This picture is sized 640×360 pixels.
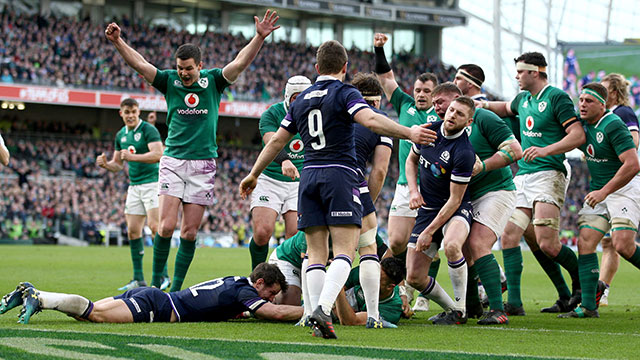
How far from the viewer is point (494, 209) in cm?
728

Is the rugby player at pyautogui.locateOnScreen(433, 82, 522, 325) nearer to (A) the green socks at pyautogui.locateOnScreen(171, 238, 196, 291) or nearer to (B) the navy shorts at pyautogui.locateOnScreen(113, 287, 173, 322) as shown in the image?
(B) the navy shorts at pyautogui.locateOnScreen(113, 287, 173, 322)

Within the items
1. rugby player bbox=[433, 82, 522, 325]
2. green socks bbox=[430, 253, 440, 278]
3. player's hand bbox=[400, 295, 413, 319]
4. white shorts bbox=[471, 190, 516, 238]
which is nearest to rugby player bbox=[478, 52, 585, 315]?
rugby player bbox=[433, 82, 522, 325]

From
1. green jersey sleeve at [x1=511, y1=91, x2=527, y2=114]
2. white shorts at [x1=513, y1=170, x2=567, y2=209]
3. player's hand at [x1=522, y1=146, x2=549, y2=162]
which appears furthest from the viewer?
green jersey sleeve at [x1=511, y1=91, x2=527, y2=114]

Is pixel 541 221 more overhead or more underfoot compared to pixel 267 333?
more overhead

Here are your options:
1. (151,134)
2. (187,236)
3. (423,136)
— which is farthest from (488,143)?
(151,134)

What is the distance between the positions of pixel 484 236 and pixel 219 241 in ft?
87.0

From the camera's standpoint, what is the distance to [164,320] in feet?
21.1

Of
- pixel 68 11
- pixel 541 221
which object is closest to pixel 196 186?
pixel 541 221

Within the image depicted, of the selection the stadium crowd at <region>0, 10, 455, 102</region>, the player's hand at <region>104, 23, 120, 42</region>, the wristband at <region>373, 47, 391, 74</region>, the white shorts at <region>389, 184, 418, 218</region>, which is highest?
the stadium crowd at <region>0, 10, 455, 102</region>

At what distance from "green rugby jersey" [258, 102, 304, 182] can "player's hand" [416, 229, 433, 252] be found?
219 cm

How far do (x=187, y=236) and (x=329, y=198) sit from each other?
312cm

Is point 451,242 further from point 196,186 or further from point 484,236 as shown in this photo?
point 196,186

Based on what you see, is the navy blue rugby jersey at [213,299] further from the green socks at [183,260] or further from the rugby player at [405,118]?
the rugby player at [405,118]

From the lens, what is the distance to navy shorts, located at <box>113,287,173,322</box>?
632 cm
